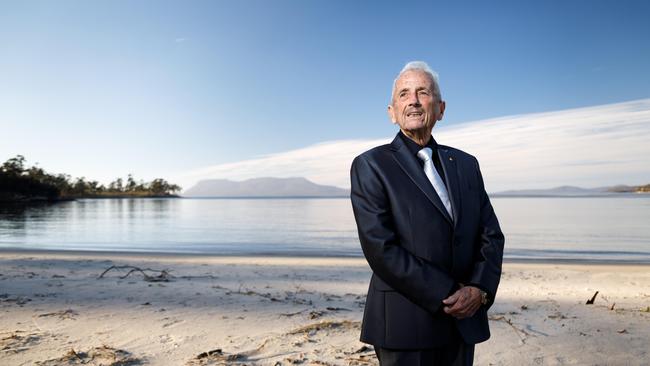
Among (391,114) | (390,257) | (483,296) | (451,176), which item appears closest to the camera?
(390,257)

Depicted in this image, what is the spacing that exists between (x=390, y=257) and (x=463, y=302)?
0.36m

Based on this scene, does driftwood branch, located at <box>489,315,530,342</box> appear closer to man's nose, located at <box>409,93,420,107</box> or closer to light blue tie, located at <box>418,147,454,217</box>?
light blue tie, located at <box>418,147,454,217</box>

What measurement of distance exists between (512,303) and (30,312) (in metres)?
6.25

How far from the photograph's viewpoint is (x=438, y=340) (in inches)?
74.5

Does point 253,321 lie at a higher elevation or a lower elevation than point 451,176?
lower

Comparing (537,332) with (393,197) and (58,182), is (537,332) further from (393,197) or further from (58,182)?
(58,182)

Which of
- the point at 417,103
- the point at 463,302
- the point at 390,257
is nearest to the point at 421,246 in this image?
the point at 390,257

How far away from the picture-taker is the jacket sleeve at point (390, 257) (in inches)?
70.6

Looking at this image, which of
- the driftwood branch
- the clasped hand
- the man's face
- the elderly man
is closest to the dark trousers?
the elderly man

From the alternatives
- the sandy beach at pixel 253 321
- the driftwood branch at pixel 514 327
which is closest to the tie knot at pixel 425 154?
the sandy beach at pixel 253 321

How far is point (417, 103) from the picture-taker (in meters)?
2.04

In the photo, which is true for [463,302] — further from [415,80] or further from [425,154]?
[415,80]

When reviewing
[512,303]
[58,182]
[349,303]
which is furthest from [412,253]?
[58,182]

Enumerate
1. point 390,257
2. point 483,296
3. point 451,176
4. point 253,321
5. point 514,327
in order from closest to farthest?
point 390,257 < point 483,296 < point 451,176 < point 514,327 < point 253,321
